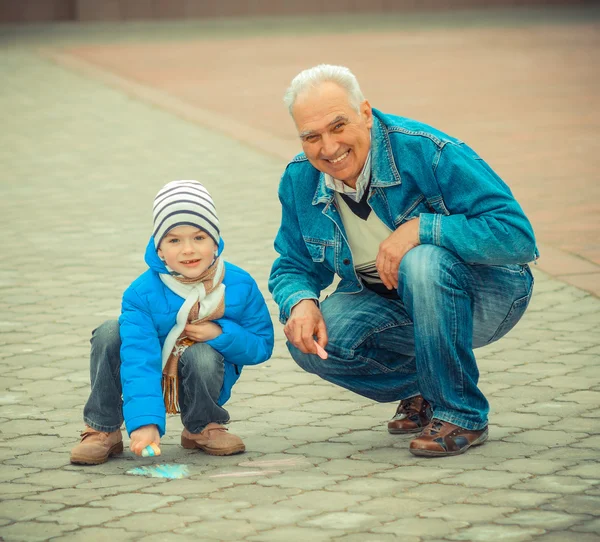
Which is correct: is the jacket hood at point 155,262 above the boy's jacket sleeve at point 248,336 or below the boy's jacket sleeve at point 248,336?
above

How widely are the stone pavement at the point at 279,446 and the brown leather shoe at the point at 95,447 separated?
0.04 meters

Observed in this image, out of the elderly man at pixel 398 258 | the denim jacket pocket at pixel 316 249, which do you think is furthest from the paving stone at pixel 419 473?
Result: the denim jacket pocket at pixel 316 249

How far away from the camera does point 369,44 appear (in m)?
20.2

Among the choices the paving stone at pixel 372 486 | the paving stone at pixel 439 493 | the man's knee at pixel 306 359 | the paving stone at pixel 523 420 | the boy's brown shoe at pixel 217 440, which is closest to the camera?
the paving stone at pixel 439 493

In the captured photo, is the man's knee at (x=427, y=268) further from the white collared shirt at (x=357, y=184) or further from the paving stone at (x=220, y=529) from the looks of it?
the paving stone at (x=220, y=529)

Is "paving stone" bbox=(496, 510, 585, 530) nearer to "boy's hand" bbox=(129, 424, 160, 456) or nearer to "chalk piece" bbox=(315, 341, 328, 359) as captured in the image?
"chalk piece" bbox=(315, 341, 328, 359)

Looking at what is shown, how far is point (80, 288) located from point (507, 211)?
324 centimetres

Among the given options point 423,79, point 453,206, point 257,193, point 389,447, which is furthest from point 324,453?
point 423,79

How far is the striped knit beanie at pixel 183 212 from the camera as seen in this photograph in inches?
148

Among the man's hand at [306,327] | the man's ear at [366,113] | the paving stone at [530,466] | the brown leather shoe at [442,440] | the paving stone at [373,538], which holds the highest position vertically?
the man's ear at [366,113]

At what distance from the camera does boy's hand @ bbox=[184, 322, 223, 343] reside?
377 centimetres

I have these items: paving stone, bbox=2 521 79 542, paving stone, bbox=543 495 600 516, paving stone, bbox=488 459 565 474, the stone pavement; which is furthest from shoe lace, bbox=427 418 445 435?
paving stone, bbox=2 521 79 542

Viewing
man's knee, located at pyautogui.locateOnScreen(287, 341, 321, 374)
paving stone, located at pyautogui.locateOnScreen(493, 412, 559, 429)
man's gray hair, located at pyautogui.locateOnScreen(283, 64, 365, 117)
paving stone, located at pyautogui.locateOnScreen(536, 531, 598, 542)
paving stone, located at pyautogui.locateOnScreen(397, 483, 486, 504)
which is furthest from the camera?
paving stone, located at pyautogui.locateOnScreen(493, 412, 559, 429)

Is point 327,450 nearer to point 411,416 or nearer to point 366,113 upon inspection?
point 411,416
